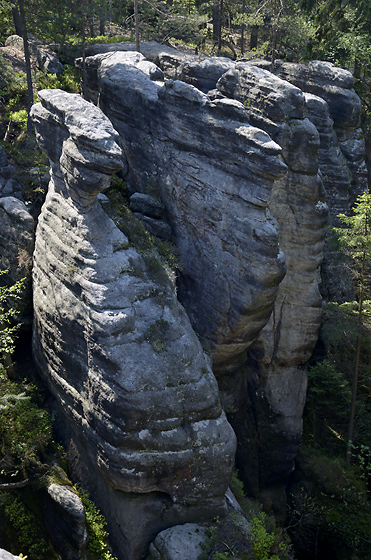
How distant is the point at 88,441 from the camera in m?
15.8

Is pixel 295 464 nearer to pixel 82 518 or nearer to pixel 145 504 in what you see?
pixel 145 504

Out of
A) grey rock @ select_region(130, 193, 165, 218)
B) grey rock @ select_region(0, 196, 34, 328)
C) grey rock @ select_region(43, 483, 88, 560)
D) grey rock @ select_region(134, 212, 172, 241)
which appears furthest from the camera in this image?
grey rock @ select_region(0, 196, 34, 328)

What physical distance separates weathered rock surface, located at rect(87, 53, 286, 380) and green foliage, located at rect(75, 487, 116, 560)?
6960 millimetres

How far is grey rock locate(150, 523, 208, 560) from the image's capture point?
14758mm

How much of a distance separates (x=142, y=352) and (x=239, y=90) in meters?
10.4

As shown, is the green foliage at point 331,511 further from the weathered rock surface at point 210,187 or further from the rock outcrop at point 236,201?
the weathered rock surface at point 210,187

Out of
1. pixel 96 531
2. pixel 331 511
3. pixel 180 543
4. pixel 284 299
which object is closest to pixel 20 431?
pixel 96 531

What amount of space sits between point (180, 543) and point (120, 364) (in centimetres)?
609

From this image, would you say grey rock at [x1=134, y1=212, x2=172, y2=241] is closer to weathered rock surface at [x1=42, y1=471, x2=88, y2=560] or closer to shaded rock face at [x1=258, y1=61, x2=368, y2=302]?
weathered rock surface at [x1=42, y1=471, x2=88, y2=560]

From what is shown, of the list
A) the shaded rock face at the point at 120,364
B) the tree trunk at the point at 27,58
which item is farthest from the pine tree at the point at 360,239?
the tree trunk at the point at 27,58

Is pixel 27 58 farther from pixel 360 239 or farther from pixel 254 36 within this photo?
pixel 254 36

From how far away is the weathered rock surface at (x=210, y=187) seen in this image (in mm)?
16484

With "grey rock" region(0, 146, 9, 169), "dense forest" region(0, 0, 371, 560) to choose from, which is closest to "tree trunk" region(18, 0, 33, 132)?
"dense forest" region(0, 0, 371, 560)

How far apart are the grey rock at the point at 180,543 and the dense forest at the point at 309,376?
797 millimetres
